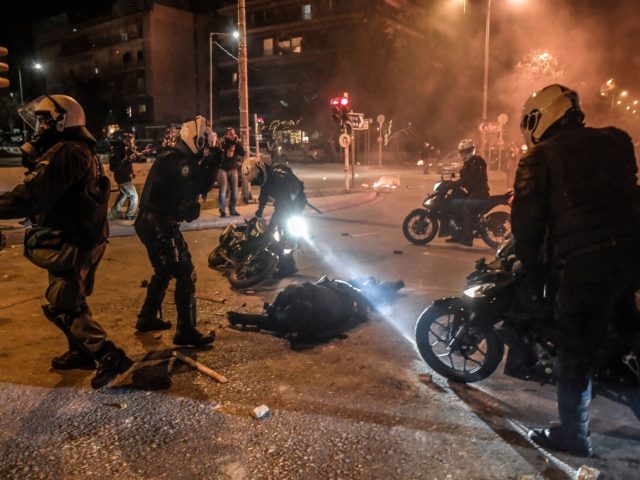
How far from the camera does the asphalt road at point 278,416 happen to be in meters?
3.08

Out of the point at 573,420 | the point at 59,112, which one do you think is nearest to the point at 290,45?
the point at 59,112

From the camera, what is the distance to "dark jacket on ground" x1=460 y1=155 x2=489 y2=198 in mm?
9508

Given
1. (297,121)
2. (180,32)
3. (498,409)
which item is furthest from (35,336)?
(180,32)

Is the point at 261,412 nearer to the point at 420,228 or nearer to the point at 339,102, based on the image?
the point at 420,228

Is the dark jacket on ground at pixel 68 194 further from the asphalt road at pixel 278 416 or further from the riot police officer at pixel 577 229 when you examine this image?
the riot police officer at pixel 577 229

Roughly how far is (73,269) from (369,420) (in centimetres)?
229

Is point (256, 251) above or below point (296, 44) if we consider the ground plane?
below

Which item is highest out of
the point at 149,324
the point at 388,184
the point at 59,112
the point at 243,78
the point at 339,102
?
the point at 243,78

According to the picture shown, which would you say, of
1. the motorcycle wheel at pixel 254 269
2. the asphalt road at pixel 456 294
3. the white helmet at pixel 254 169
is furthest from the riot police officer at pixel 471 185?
the white helmet at pixel 254 169

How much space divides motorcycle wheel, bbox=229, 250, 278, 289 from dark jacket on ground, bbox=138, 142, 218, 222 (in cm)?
212

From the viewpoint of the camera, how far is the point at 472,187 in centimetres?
958

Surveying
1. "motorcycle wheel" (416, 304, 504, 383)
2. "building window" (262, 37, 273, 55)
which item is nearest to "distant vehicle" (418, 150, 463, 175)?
"motorcycle wheel" (416, 304, 504, 383)

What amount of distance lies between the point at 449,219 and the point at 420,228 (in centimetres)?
53

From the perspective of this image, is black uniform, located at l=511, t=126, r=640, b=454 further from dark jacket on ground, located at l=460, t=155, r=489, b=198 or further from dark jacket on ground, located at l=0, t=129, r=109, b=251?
dark jacket on ground, located at l=460, t=155, r=489, b=198
